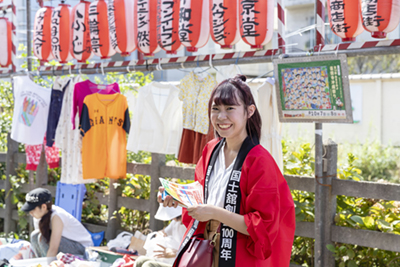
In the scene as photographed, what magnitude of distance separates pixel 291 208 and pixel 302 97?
1.67 meters

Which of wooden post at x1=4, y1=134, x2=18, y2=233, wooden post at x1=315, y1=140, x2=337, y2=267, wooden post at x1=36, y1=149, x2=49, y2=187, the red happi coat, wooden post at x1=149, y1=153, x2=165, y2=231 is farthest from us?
wooden post at x1=4, y1=134, x2=18, y2=233

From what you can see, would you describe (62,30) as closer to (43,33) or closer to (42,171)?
(43,33)

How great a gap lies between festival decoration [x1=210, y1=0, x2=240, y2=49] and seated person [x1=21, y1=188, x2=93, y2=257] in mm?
2596

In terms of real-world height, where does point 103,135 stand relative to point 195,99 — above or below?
below

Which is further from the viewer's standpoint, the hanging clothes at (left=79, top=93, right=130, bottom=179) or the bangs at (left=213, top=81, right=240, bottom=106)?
the hanging clothes at (left=79, top=93, right=130, bottom=179)

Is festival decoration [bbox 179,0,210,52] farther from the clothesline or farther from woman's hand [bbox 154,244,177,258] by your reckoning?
woman's hand [bbox 154,244,177,258]

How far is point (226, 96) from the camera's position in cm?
255

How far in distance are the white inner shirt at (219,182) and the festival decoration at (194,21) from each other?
2.13 metres

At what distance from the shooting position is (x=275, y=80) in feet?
13.6

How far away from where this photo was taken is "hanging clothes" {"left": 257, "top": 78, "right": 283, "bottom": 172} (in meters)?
Answer: 4.19

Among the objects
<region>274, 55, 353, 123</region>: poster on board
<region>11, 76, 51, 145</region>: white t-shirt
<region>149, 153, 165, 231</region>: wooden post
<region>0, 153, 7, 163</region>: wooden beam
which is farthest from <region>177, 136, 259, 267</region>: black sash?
<region>0, 153, 7, 163</region>: wooden beam

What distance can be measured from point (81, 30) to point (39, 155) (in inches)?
78.3

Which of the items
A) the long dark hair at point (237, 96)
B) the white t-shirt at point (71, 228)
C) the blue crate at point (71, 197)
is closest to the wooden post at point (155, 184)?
the white t-shirt at point (71, 228)

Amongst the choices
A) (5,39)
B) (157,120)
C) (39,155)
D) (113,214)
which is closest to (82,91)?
(157,120)
